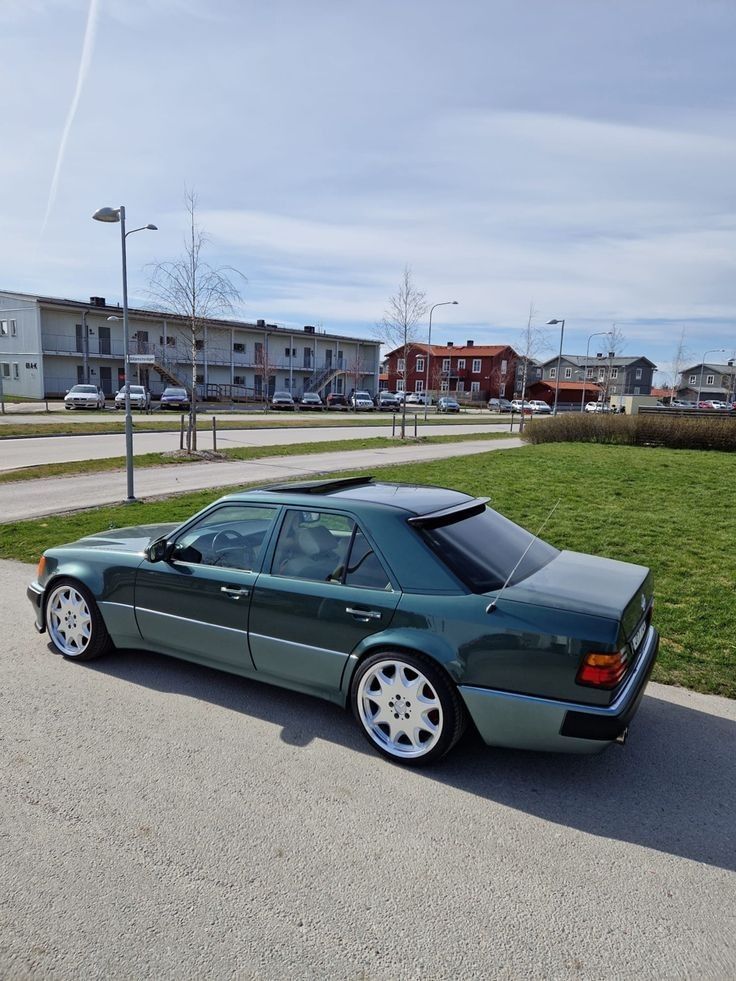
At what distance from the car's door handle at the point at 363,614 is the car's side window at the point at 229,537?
2.60ft

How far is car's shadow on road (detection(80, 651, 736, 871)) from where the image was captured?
312 cm

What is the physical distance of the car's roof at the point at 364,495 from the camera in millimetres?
4133

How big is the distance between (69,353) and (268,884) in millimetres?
52586

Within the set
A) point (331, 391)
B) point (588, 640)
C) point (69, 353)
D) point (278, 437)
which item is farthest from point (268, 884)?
point (331, 391)

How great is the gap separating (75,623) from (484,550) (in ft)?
10.2

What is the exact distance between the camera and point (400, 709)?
3605 mm

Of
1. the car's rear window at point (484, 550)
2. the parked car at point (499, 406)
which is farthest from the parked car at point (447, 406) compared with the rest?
the car's rear window at point (484, 550)

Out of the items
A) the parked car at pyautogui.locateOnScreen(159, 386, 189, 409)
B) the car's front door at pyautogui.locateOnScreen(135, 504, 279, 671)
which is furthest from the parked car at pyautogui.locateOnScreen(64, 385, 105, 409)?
the car's front door at pyautogui.locateOnScreen(135, 504, 279, 671)

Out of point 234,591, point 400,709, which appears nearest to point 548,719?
point 400,709

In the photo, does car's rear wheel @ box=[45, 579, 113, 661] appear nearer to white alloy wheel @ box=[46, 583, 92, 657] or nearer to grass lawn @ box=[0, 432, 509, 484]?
white alloy wheel @ box=[46, 583, 92, 657]

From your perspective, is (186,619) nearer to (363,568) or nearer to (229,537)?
(229,537)

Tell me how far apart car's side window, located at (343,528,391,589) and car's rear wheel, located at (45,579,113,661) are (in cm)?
210

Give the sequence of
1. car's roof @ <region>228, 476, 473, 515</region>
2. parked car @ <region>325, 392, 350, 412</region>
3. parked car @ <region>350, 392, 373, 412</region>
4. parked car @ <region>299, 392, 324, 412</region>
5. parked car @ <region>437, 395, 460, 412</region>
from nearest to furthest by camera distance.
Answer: car's roof @ <region>228, 476, 473, 515</region>
parked car @ <region>299, 392, 324, 412</region>
parked car @ <region>350, 392, 373, 412</region>
parked car @ <region>325, 392, 350, 412</region>
parked car @ <region>437, 395, 460, 412</region>

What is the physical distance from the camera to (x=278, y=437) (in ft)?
90.9
